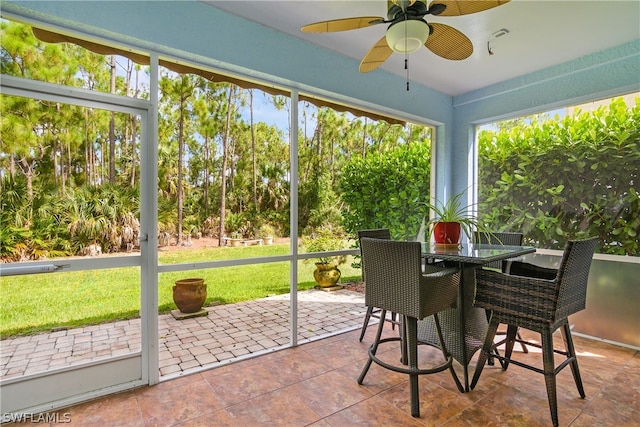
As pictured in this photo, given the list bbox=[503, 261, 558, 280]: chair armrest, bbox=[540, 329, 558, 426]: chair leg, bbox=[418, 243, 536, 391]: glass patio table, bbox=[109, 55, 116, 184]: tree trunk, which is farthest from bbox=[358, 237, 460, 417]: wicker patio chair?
bbox=[109, 55, 116, 184]: tree trunk

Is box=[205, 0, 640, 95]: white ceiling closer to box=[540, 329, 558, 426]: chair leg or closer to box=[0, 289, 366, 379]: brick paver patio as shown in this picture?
box=[540, 329, 558, 426]: chair leg

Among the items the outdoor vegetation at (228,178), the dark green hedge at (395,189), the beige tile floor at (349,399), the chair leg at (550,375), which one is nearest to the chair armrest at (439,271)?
the chair leg at (550,375)

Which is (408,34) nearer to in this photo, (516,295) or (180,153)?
(516,295)

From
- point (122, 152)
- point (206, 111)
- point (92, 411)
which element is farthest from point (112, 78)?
point (92, 411)

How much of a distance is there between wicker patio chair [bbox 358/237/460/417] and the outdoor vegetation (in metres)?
1.25

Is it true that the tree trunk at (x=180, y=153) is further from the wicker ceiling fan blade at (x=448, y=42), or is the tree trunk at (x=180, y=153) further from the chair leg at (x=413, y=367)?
the wicker ceiling fan blade at (x=448, y=42)

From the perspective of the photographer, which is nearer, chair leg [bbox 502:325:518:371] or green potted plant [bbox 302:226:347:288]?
chair leg [bbox 502:325:518:371]

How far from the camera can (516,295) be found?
6.55ft

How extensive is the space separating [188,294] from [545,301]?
3305mm

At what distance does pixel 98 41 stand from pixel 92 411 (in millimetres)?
2367

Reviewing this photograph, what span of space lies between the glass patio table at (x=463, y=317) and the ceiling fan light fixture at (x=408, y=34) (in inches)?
51.2

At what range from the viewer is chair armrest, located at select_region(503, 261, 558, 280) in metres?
2.37

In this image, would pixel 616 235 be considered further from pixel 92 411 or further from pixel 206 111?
pixel 92 411

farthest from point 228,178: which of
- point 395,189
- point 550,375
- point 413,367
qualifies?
point 550,375
